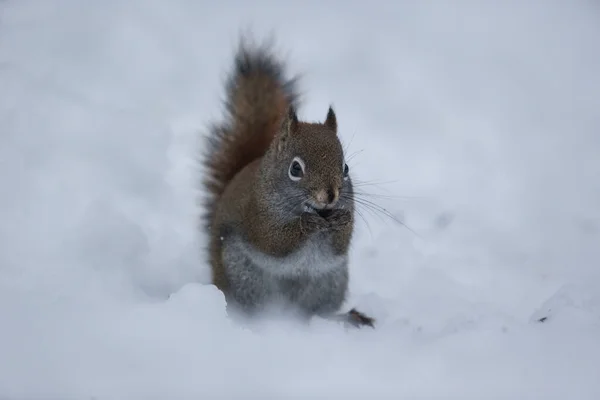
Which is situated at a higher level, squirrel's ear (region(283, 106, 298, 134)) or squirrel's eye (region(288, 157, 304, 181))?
squirrel's ear (region(283, 106, 298, 134))

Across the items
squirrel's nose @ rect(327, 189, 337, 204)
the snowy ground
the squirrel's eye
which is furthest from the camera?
the squirrel's eye

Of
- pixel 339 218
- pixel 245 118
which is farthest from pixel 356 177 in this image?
pixel 339 218

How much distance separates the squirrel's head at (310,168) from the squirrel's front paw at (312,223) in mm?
27

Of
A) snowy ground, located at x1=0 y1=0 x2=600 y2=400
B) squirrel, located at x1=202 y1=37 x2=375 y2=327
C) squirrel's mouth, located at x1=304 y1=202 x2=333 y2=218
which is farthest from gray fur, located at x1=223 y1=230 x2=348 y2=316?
snowy ground, located at x1=0 y1=0 x2=600 y2=400

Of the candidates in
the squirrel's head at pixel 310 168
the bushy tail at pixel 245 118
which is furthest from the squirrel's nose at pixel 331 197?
the bushy tail at pixel 245 118

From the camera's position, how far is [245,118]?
10.4 feet

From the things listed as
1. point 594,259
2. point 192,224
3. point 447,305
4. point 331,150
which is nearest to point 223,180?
point 192,224

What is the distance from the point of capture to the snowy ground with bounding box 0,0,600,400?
1993 millimetres

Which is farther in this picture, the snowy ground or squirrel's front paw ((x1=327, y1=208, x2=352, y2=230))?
squirrel's front paw ((x1=327, y1=208, x2=352, y2=230))

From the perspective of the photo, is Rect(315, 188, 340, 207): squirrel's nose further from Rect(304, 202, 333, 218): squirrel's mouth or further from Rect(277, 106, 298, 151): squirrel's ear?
Rect(277, 106, 298, 151): squirrel's ear

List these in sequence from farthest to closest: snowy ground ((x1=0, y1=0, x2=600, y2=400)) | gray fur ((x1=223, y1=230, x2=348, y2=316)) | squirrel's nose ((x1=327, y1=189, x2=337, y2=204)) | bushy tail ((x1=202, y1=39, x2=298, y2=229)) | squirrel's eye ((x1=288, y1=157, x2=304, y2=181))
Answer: bushy tail ((x1=202, y1=39, x2=298, y2=229))
gray fur ((x1=223, y1=230, x2=348, y2=316))
squirrel's eye ((x1=288, y1=157, x2=304, y2=181))
squirrel's nose ((x1=327, y1=189, x2=337, y2=204))
snowy ground ((x1=0, y1=0, x2=600, y2=400))

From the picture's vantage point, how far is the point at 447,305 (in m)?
2.87

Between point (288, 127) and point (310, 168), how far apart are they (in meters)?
0.23

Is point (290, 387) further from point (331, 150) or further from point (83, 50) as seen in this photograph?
point (83, 50)
